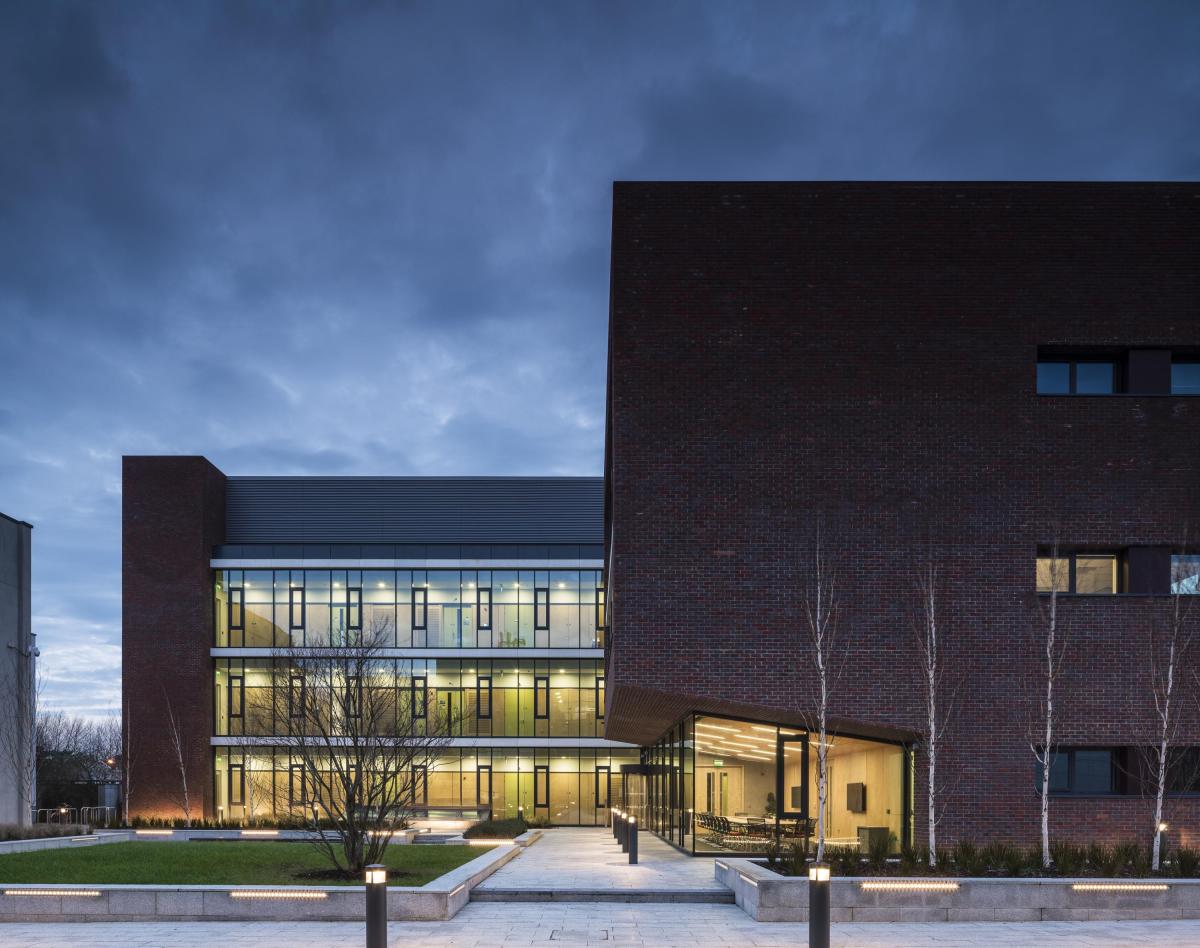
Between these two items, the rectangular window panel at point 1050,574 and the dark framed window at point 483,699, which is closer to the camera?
the rectangular window panel at point 1050,574

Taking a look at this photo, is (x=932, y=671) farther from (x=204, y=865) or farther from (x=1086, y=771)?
(x=204, y=865)

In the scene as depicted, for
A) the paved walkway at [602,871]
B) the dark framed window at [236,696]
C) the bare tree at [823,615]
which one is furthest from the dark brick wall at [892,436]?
the dark framed window at [236,696]

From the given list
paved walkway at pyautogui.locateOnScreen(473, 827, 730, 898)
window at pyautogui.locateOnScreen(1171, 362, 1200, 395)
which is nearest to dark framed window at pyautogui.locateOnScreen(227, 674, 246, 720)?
paved walkway at pyautogui.locateOnScreen(473, 827, 730, 898)

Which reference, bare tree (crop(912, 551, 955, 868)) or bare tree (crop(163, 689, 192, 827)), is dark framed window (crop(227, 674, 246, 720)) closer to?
bare tree (crop(163, 689, 192, 827))

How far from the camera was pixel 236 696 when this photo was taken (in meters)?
47.7

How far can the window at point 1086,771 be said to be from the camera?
20.2 metres

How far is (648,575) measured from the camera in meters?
20.5

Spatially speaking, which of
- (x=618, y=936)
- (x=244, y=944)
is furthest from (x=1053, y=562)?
(x=244, y=944)

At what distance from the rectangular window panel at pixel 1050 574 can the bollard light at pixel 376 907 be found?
47.6 ft

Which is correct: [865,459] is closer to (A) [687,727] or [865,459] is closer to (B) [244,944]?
(A) [687,727]

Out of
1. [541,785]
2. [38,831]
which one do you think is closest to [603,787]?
[541,785]

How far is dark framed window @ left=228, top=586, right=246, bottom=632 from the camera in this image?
48.1 metres

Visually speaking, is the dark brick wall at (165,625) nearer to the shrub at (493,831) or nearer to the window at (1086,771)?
the shrub at (493,831)

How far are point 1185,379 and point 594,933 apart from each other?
51.7ft
